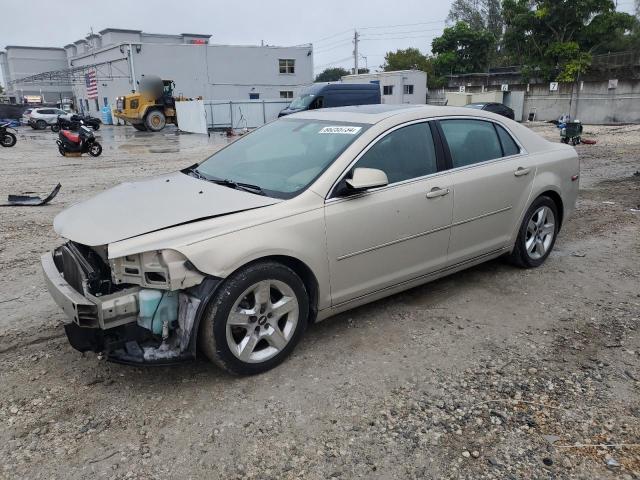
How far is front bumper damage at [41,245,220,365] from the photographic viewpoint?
2.75 m

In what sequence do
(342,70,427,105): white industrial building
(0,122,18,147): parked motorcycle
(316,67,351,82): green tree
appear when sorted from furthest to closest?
1. (316,67,351,82): green tree
2. (342,70,427,105): white industrial building
3. (0,122,18,147): parked motorcycle

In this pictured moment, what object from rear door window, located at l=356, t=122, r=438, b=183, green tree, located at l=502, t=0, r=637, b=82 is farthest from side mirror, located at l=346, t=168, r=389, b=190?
green tree, located at l=502, t=0, r=637, b=82

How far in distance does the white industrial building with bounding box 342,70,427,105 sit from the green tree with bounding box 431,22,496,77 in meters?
15.8

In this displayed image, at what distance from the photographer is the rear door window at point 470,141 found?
4.13 m

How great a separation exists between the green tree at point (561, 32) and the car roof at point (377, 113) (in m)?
38.1

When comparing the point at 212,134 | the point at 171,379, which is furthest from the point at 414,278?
the point at 212,134

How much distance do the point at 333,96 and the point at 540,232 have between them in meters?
14.8

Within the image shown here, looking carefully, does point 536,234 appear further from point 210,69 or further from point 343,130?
point 210,69

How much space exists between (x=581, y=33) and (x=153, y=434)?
46335 millimetres

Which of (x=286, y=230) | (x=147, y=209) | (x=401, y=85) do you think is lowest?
(x=286, y=230)

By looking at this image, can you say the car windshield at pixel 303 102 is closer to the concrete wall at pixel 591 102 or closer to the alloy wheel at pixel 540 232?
the alloy wheel at pixel 540 232

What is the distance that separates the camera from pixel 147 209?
3.15 meters

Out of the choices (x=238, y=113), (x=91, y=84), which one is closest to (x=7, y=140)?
(x=238, y=113)

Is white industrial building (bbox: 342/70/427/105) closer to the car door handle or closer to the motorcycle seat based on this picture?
the motorcycle seat
